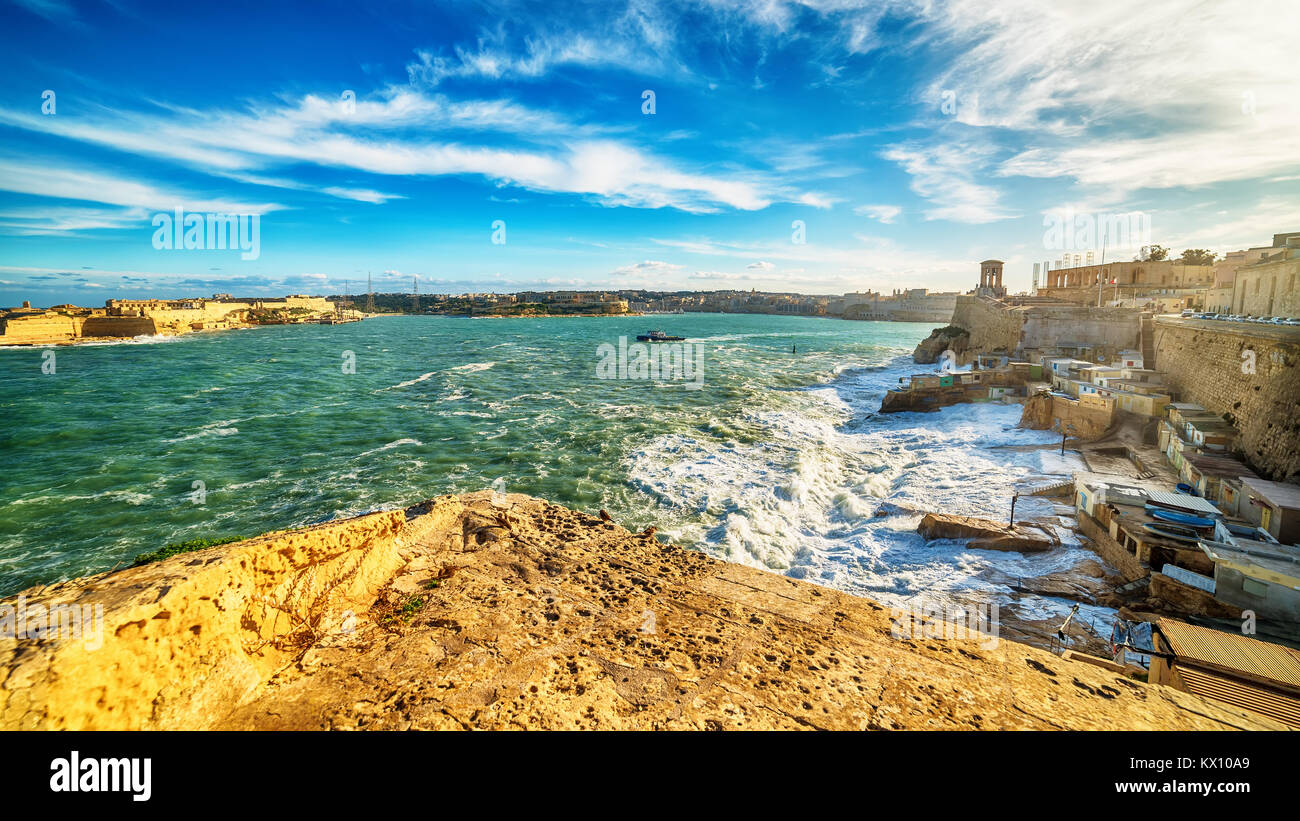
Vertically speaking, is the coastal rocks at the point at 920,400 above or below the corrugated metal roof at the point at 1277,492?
above

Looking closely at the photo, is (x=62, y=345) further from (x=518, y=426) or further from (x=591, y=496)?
(x=591, y=496)

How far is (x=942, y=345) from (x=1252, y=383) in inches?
1605

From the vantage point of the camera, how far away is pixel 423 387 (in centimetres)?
3606

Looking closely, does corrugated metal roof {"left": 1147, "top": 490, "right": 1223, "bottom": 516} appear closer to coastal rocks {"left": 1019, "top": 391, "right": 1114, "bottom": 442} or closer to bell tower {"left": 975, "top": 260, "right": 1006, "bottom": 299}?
coastal rocks {"left": 1019, "top": 391, "right": 1114, "bottom": 442}

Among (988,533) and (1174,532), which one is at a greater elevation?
A: (1174,532)

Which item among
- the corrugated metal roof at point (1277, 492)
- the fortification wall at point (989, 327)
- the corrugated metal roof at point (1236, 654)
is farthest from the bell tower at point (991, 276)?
the corrugated metal roof at point (1236, 654)

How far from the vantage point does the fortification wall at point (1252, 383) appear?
13.9 meters

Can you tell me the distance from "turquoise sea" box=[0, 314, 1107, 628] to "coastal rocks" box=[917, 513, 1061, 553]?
1.19ft

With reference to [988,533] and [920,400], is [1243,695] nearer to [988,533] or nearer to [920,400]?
[988,533]

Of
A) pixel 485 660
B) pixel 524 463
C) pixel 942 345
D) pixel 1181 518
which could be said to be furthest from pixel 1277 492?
pixel 942 345

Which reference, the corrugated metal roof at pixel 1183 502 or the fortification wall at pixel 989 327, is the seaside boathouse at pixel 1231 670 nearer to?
the corrugated metal roof at pixel 1183 502

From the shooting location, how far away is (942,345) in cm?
5475

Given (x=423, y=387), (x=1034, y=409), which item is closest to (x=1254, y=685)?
(x=1034, y=409)

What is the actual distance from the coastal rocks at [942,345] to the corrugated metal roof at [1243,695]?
51.1 metres
